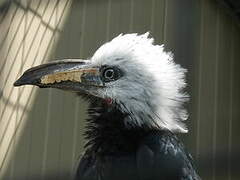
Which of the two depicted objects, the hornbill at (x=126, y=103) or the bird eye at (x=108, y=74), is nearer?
the hornbill at (x=126, y=103)

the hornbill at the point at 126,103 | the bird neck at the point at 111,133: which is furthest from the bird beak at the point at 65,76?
the bird neck at the point at 111,133

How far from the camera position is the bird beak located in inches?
108

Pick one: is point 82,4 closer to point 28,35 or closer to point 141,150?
point 28,35

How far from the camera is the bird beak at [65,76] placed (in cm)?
275

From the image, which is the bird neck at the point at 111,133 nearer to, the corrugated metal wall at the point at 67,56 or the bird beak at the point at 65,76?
the bird beak at the point at 65,76

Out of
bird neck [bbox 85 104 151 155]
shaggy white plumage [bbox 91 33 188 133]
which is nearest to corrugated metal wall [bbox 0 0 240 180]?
shaggy white plumage [bbox 91 33 188 133]

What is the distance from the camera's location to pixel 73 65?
2795 millimetres

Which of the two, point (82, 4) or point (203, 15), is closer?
point (203, 15)

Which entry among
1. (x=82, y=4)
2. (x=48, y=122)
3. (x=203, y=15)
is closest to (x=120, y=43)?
(x=203, y=15)

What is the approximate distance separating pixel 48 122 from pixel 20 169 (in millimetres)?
299

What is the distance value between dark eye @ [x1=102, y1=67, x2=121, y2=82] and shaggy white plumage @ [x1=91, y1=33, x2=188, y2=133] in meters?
0.01

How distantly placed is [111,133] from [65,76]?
0.83 ft

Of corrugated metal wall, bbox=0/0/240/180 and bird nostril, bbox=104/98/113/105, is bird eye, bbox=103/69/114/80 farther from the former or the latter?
corrugated metal wall, bbox=0/0/240/180

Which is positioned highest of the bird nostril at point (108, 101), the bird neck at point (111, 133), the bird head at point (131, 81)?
Result: the bird head at point (131, 81)
